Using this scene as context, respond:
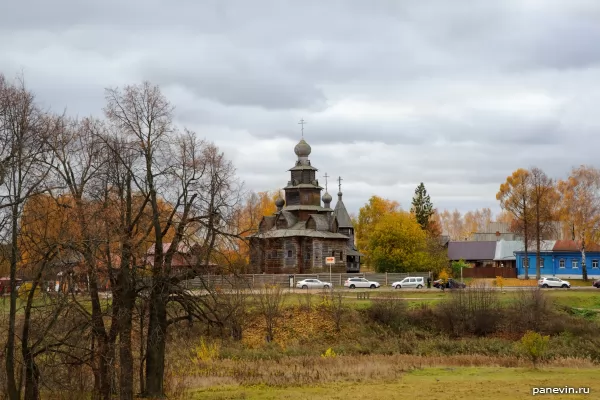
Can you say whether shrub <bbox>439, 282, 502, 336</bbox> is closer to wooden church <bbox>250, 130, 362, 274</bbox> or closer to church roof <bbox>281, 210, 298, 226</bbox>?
wooden church <bbox>250, 130, 362, 274</bbox>

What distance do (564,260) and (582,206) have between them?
10736 millimetres

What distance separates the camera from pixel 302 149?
80438 millimetres

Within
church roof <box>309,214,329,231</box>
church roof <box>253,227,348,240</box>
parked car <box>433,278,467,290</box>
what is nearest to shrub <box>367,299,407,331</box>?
parked car <box>433,278,467,290</box>

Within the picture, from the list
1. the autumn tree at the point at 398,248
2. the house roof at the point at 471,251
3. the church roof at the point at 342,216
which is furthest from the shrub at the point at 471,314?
the house roof at the point at 471,251

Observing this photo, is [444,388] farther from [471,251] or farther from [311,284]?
[471,251]

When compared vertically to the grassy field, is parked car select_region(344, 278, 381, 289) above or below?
above

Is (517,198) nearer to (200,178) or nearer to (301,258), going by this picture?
(301,258)

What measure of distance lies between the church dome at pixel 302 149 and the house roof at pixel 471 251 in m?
28.0

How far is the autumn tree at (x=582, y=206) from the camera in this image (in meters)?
73.5

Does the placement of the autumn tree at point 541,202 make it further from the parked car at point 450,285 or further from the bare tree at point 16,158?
the bare tree at point 16,158

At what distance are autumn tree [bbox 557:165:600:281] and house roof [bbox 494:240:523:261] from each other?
17.0 m

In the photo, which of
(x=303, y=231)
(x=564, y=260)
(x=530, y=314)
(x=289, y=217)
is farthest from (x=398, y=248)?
(x=530, y=314)

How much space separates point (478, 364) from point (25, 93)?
24.0 m

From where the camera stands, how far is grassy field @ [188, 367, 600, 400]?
84.3ft
